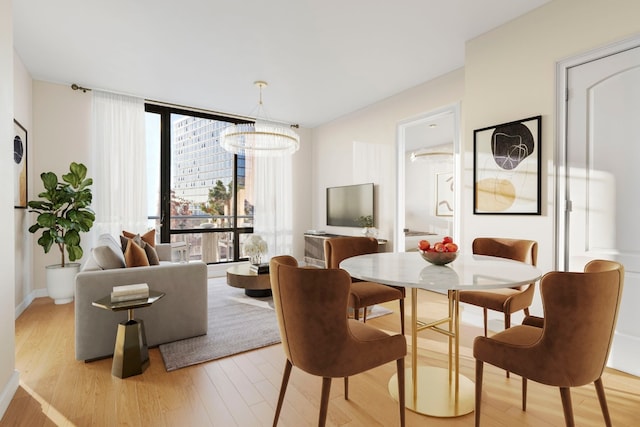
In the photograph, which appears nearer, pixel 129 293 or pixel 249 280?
pixel 129 293

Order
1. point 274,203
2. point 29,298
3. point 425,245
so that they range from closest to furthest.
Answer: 1. point 425,245
2. point 29,298
3. point 274,203

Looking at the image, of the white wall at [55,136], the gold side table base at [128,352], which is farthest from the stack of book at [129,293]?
the white wall at [55,136]

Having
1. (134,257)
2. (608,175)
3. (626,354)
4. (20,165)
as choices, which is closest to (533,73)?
(608,175)

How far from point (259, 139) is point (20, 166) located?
8.82 feet

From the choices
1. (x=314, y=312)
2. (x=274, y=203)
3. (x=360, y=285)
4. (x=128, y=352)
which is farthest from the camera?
(x=274, y=203)

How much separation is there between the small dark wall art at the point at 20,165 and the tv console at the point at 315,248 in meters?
3.99

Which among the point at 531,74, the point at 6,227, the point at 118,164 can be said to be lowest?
the point at 6,227

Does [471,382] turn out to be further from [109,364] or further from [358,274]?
[109,364]

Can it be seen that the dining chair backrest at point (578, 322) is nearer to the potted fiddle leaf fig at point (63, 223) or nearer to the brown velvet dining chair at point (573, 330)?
the brown velvet dining chair at point (573, 330)

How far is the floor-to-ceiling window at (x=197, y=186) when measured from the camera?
5.10 metres

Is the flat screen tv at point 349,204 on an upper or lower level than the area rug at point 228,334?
upper

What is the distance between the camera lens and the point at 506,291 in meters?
2.29

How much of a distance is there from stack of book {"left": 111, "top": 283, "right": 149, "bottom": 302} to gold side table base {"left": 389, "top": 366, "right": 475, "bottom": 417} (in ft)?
5.98

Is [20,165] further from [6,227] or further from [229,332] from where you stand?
[229,332]
